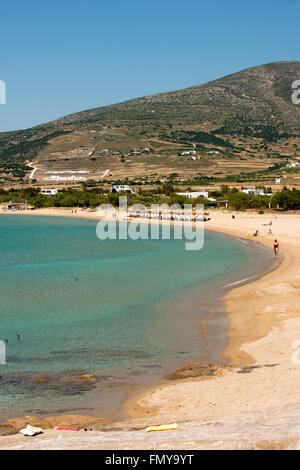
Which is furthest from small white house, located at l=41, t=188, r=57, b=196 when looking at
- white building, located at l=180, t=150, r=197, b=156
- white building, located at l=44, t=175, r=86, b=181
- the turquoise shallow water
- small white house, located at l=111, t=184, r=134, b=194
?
the turquoise shallow water

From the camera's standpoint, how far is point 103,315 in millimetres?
19391

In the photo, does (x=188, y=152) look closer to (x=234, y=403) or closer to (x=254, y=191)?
(x=254, y=191)

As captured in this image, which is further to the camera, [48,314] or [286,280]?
[286,280]

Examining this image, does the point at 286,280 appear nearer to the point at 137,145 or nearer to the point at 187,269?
the point at 187,269

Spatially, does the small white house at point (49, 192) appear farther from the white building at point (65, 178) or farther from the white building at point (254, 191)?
the white building at point (254, 191)

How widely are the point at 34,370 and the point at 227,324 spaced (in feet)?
22.3

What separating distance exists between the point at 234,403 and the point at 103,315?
9524 millimetres

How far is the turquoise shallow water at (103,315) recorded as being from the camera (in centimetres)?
1248

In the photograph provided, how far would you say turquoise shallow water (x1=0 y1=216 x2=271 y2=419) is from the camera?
41.0 ft

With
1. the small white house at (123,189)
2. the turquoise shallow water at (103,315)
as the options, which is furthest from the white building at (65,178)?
the turquoise shallow water at (103,315)

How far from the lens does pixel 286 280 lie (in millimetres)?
23812

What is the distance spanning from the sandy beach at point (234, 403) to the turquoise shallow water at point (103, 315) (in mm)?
853

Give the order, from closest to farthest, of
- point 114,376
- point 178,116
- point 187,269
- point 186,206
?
1. point 114,376
2. point 187,269
3. point 186,206
4. point 178,116
